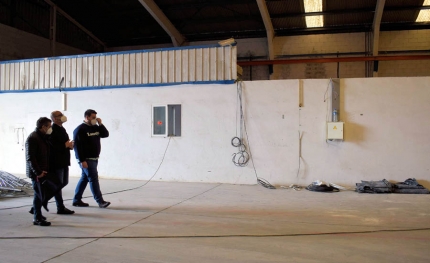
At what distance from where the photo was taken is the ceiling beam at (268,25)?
43.4 feet

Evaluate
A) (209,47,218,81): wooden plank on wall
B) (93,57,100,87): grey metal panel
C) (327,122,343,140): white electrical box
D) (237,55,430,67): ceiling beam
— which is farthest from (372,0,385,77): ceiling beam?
(93,57,100,87): grey metal panel

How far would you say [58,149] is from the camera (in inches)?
213

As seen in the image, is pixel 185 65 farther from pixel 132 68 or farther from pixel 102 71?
pixel 102 71

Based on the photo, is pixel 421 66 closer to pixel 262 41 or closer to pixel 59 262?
pixel 262 41

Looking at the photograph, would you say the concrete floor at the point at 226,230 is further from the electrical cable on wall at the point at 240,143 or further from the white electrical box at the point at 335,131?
the electrical cable on wall at the point at 240,143

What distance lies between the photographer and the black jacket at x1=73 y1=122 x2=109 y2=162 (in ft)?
19.5

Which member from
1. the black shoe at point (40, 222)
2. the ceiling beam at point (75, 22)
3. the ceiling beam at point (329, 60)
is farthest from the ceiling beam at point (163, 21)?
the black shoe at point (40, 222)

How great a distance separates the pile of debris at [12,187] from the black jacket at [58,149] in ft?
9.14

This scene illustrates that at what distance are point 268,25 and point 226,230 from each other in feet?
37.5

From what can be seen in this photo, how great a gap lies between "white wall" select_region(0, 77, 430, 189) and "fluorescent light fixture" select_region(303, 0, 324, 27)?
607cm

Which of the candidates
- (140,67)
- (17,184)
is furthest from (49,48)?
(17,184)

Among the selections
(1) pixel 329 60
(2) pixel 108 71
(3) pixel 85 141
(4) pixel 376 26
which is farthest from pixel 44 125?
(4) pixel 376 26

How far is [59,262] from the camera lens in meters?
3.55

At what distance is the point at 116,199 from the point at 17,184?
8.24ft
